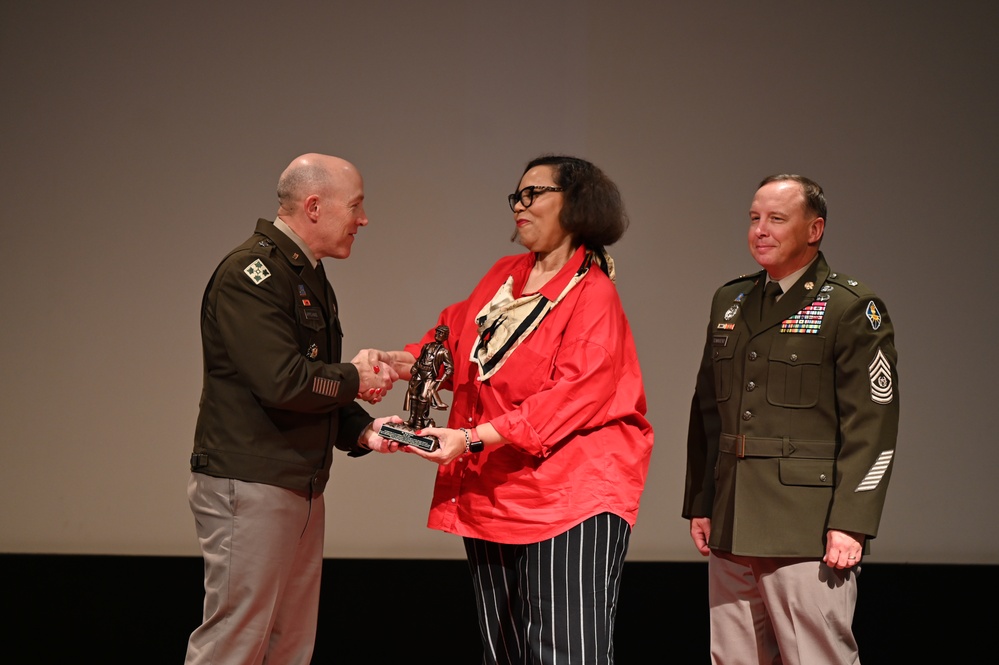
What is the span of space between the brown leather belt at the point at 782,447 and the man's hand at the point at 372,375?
95cm

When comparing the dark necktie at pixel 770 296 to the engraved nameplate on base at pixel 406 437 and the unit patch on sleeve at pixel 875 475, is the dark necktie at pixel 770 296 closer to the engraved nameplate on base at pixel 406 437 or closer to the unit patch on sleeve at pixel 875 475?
the unit patch on sleeve at pixel 875 475

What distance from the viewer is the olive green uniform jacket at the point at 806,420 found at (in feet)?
7.47

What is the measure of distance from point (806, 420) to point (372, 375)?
3.70 feet

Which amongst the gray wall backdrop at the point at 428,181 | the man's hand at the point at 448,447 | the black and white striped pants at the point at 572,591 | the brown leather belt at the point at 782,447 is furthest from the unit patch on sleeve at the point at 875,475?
the gray wall backdrop at the point at 428,181

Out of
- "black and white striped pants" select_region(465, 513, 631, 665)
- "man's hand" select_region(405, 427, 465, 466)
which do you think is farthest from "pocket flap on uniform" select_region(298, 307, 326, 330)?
"black and white striped pants" select_region(465, 513, 631, 665)

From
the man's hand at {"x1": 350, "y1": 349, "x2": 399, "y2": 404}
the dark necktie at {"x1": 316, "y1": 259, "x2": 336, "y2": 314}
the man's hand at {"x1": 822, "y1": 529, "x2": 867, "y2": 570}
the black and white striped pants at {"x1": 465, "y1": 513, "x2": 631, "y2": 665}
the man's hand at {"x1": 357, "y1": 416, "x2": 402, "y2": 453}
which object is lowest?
the black and white striped pants at {"x1": 465, "y1": 513, "x2": 631, "y2": 665}

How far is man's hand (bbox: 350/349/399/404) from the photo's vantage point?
2458mm

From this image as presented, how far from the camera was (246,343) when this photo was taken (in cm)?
226

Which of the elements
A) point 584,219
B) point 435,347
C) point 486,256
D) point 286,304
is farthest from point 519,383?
point 486,256

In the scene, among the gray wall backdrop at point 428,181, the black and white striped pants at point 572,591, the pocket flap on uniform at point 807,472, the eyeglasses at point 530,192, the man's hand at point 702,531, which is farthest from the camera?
the gray wall backdrop at point 428,181

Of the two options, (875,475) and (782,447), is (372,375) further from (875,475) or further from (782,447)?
→ (875,475)

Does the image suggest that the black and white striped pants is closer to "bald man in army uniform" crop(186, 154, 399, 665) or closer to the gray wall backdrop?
"bald man in army uniform" crop(186, 154, 399, 665)

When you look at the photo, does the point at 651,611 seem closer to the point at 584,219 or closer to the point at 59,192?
the point at 584,219

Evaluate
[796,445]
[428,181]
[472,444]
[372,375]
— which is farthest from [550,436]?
[428,181]
